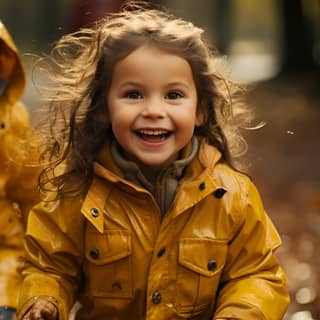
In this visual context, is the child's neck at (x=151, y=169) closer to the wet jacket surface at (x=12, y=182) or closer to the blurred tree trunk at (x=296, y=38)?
the wet jacket surface at (x=12, y=182)

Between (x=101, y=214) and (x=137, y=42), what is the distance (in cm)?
66

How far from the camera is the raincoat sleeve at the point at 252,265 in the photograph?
4648mm

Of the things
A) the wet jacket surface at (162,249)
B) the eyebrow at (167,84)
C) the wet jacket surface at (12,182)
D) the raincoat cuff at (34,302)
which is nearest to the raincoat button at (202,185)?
the wet jacket surface at (162,249)

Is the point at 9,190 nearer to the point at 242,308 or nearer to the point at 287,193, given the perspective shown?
the point at 242,308

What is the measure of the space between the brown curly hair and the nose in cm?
20

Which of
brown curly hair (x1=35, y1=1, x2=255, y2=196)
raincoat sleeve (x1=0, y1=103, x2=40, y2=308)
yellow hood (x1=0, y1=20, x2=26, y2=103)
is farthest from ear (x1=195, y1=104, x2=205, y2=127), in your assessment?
yellow hood (x1=0, y1=20, x2=26, y2=103)

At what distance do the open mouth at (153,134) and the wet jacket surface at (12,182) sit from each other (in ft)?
3.91

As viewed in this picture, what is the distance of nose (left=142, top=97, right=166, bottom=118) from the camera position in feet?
15.0

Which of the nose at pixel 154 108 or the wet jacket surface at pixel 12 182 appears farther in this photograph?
the wet jacket surface at pixel 12 182

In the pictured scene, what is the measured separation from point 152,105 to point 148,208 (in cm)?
40

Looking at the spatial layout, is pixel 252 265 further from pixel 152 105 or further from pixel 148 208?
pixel 152 105

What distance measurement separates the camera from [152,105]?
4582 millimetres

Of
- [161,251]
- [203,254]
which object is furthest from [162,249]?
[203,254]

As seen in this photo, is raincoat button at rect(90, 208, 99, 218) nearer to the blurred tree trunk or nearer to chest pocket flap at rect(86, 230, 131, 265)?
chest pocket flap at rect(86, 230, 131, 265)
